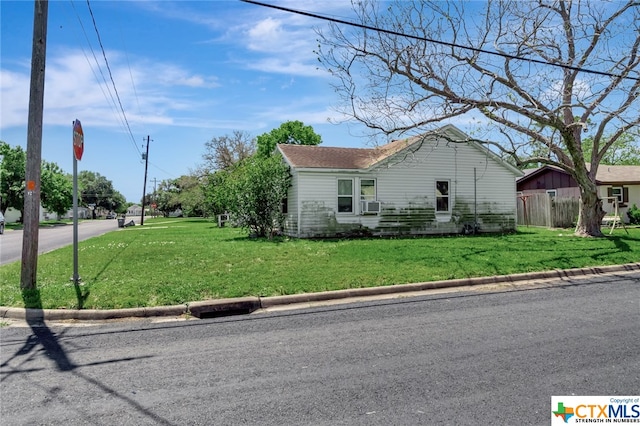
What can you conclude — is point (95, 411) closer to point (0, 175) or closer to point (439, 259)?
point (439, 259)

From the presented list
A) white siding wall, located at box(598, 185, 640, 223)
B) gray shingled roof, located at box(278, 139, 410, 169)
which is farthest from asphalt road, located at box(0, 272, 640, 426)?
white siding wall, located at box(598, 185, 640, 223)

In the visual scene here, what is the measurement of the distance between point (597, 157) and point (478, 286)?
10931 millimetres

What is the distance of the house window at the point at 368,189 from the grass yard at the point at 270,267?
4.58 m

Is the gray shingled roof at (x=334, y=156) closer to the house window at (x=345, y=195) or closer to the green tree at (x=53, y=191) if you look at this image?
the house window at (x=345, y=195)

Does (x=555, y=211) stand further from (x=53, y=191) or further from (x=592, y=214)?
(x=53, y=191)

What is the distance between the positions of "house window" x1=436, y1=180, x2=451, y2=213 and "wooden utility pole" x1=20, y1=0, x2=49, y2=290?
15.2 metres

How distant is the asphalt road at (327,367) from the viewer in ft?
10.8

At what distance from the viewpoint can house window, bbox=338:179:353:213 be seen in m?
17.5

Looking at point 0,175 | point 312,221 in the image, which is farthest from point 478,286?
point 0,175

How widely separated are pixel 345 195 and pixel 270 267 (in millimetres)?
8607

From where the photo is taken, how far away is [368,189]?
18.0 metres

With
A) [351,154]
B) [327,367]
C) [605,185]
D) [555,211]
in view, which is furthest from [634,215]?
[327,367]

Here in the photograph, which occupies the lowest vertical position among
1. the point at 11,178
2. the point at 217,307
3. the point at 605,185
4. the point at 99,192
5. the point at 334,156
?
the point at 217,307

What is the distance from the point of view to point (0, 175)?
3672 centimetres
